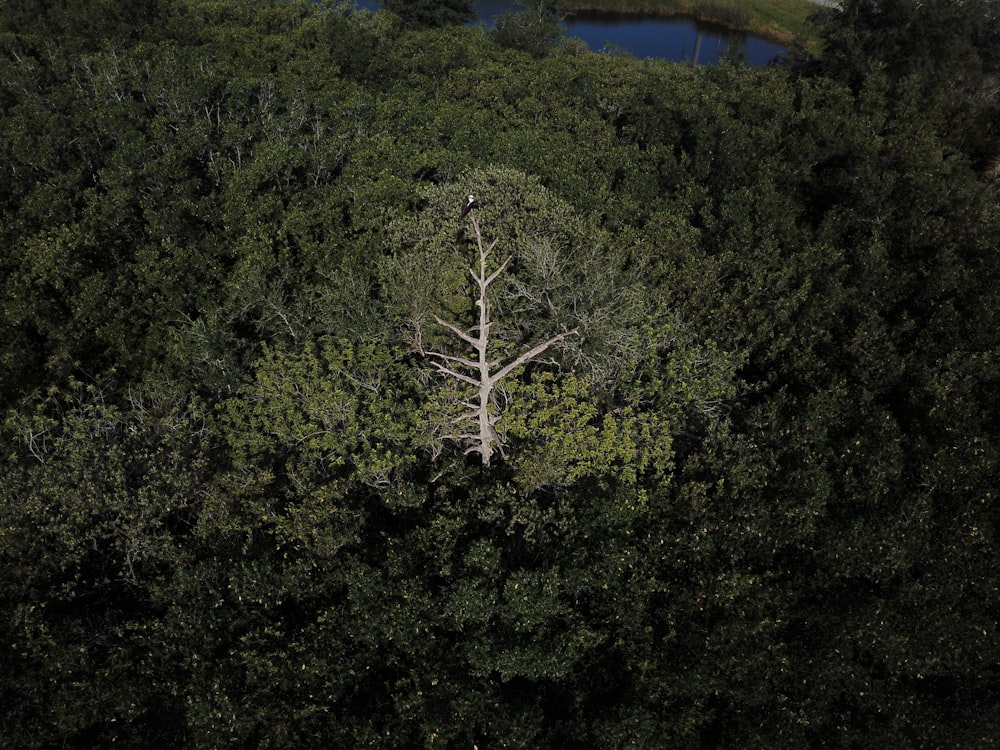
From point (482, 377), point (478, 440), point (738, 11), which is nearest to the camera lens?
point (482, 377)

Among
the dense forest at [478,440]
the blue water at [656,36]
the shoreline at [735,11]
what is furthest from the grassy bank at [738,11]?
the dense forest at [478,440]

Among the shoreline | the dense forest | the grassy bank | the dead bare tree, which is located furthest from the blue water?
the dead bare tree

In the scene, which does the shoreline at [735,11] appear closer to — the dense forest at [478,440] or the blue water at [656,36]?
the blue water at [656,36]

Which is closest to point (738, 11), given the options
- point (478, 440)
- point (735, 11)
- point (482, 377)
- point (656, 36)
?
point (735, 11)

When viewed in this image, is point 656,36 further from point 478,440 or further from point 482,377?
point 482,377

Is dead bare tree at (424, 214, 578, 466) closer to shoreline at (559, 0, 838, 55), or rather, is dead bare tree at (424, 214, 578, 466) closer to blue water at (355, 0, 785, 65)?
blue water at (355, 0, 785, 65)

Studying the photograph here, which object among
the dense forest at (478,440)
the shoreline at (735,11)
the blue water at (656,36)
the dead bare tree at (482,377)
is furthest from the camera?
the shoreline at (735,11)
